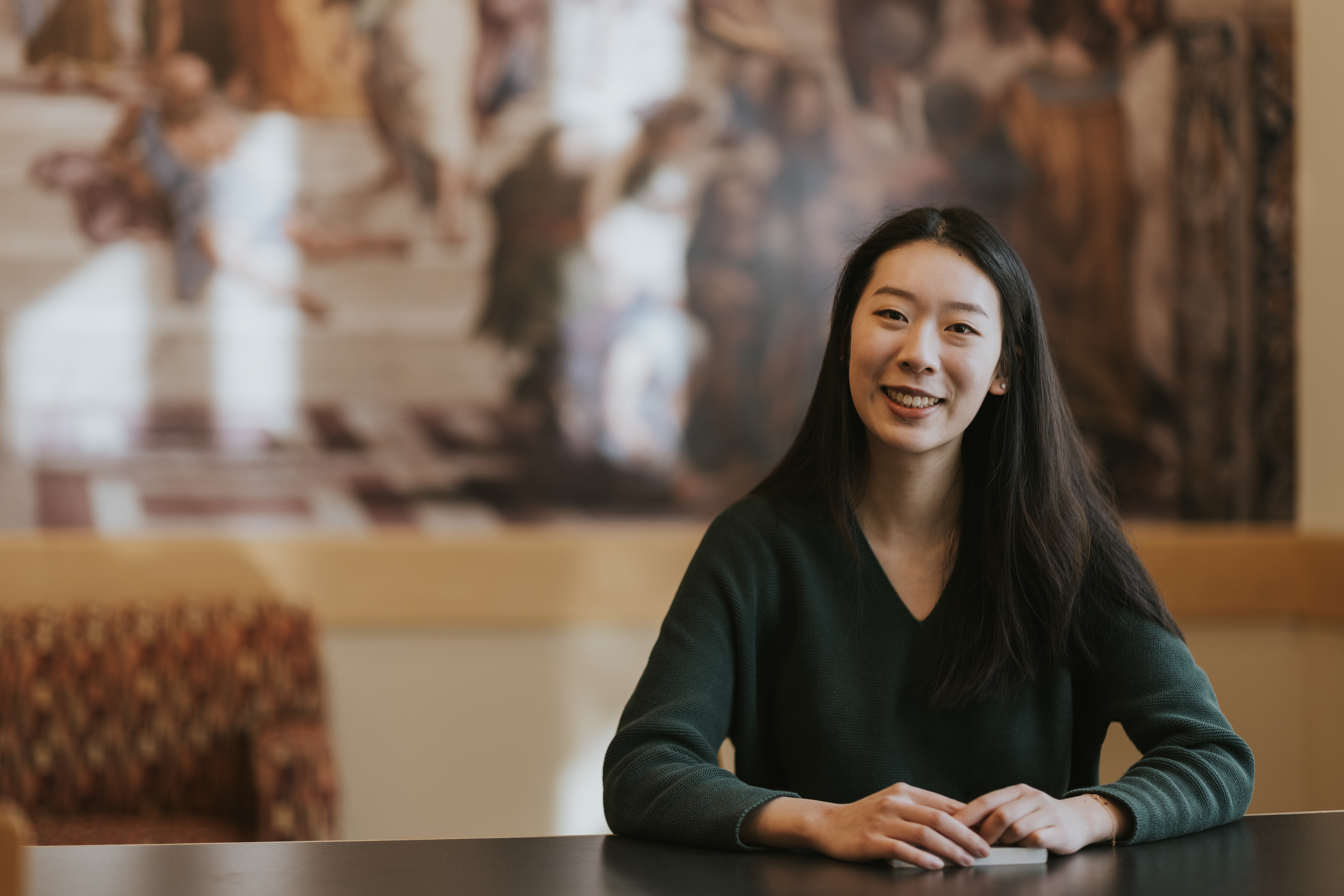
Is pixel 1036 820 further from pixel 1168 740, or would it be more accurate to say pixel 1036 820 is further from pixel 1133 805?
pixel 1168 740

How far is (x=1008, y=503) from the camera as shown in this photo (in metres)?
1.97

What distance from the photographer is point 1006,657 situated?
189 cm

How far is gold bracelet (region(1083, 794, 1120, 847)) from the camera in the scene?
1.57 metres

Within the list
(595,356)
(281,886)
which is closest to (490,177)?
(595,356)

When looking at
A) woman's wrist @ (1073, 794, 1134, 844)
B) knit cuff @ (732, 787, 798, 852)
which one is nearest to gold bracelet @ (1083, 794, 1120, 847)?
woman's wrist @ (1073, 794, 1134, 844)

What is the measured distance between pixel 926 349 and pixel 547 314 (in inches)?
89.5

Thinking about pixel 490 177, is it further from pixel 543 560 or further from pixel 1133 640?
pixel 1133 640

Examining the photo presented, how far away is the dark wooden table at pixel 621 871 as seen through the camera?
1.39m

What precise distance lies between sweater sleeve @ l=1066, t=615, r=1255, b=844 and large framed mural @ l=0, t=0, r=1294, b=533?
2.23m

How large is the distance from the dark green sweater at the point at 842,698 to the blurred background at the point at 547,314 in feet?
6.47

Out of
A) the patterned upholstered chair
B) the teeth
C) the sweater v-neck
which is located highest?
the teeth

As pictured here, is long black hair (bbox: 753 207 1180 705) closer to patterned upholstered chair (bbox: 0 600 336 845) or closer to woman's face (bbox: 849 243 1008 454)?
woman's face (bbox: 849 243 1008 454)

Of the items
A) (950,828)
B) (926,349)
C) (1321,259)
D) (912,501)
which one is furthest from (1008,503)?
(1321,259)

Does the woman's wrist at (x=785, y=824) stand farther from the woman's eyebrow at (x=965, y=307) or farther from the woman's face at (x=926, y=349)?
the woman's eyebrow at (x=965, y=307)
